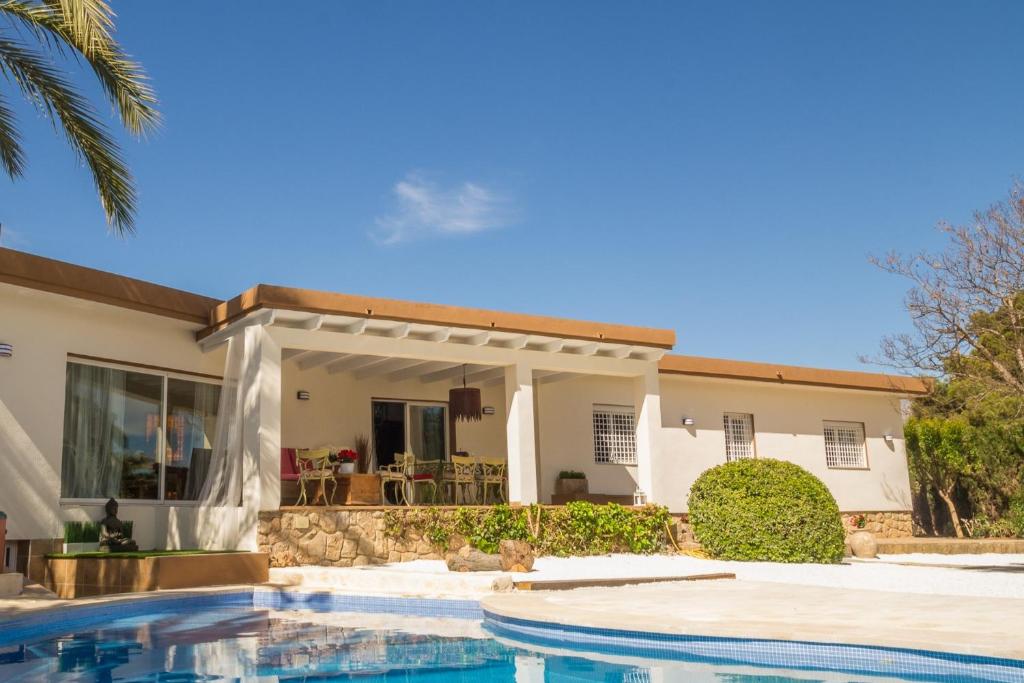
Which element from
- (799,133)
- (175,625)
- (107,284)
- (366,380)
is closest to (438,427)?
(366,380)

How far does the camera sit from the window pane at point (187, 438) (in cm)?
1328

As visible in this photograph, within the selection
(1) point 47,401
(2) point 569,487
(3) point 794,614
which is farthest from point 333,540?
(3) point 794,614

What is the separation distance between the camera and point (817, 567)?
12.2 meters

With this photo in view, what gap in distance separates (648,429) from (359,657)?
8.99 metres

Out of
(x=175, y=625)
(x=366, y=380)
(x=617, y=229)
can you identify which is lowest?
(x=175, y=625)

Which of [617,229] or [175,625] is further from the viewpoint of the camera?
[617,229]

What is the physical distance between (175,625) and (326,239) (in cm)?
1614

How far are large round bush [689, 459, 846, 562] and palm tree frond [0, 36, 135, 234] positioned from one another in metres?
9.07

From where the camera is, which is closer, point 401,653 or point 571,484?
point 401,653

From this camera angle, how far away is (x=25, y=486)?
36.5 feet

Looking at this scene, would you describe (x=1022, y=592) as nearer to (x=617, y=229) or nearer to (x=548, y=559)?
(x=548, y=559)

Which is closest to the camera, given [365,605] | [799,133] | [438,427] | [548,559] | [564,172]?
[365,605]

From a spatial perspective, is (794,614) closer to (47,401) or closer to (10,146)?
(10,146)

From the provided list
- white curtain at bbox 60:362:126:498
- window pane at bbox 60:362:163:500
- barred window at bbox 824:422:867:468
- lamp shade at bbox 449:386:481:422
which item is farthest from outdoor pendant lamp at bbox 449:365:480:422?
barred window at bbox 824:422:867:468
